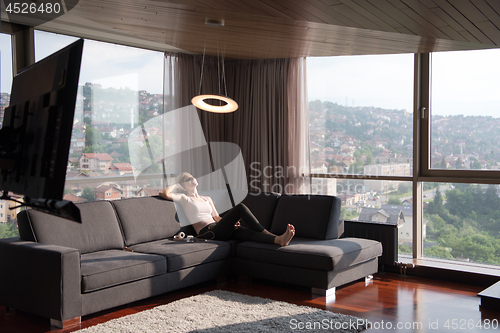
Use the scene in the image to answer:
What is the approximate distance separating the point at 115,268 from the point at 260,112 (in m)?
3.35

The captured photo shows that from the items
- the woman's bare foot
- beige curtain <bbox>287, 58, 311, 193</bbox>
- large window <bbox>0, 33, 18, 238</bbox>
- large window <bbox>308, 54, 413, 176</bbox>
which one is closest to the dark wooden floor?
the woman's bare foot

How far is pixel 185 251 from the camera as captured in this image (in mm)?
4113

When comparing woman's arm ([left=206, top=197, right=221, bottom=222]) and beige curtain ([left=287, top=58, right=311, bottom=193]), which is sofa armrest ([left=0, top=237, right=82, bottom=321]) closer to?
woman's arm ([left=206, top=197, right=221, bottom=222])

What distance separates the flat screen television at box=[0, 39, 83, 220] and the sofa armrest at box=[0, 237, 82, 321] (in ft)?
5.97

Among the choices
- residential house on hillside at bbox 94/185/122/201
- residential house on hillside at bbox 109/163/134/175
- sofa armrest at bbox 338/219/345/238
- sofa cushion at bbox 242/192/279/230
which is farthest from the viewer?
residential house on hillside at bbox 109/163/134/175

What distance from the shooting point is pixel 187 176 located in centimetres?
504

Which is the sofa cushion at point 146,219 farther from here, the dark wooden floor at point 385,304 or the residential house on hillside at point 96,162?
the residential house on hillside at point 96,162

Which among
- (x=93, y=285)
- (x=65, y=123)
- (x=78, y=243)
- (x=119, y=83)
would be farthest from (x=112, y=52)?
(x=65, y=123)

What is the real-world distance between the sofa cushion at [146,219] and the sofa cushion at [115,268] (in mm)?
390

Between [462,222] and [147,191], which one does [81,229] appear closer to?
[147,191]

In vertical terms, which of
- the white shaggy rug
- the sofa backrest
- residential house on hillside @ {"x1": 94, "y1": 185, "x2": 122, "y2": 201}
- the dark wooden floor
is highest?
residential house on hillside @ {"x1": 94, "y1": 185, "x2": 122, "y2": 201}

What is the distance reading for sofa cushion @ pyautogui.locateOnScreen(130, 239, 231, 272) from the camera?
3.99 m

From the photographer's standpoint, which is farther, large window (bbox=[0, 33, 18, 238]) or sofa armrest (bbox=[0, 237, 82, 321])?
large window (bbox=[0, 33, 18, 238])

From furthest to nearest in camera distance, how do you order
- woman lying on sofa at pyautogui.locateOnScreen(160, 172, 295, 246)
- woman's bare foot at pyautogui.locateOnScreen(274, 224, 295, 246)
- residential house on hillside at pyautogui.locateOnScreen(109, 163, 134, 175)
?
residential house on hillside at pyautogui.locateOnScreen(109, 163, 134, 175)
woman lying on sofa at pyautogui.locateOnScreen(160, 172, 295, 246)
woman's bare foot at pyautogui.locateOnScreen(274, 224, 295, 246)
